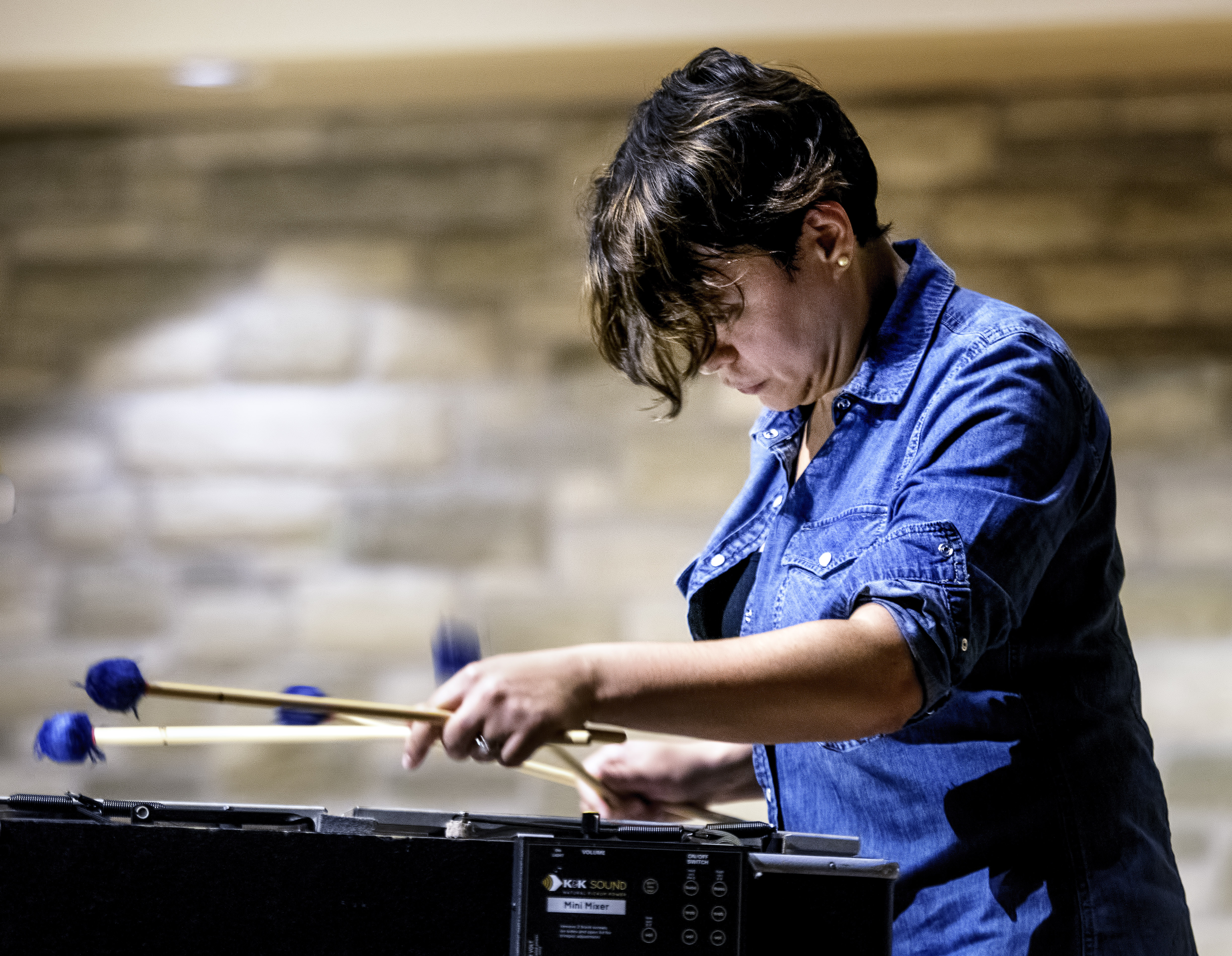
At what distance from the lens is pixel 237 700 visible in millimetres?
945

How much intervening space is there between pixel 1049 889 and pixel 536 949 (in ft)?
1.52

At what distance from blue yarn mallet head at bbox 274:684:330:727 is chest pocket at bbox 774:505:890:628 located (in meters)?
0.45

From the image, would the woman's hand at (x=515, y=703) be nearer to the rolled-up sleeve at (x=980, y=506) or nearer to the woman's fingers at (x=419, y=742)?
the woman's fingers at (x=419, y=742)

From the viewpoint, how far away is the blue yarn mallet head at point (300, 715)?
3.98 ft

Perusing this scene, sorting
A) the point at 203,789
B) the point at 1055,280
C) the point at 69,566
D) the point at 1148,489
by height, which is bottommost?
the point at 203,789

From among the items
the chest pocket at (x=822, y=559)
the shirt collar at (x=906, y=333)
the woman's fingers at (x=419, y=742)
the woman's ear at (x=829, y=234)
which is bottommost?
the woman's fingers at (x=419, y=742)

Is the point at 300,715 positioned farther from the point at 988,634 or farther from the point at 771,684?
the point at 988,634

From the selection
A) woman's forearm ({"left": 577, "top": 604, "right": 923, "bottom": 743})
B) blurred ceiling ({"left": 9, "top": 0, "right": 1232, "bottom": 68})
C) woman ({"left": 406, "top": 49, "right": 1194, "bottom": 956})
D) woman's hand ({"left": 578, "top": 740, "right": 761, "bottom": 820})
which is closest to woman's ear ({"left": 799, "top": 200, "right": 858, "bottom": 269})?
woman ({"left": 406, "top": 49, "right": 1194, "bottom": 956})

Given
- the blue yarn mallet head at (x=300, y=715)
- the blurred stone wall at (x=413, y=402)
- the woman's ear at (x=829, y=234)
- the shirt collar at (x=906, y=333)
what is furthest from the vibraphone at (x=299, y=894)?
the blurred stone wall at (x=413, y=402)

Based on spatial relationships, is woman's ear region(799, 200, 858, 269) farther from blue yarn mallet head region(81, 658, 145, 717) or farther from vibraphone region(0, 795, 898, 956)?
blue yarn mallet head region(81, 658, 145, 717)

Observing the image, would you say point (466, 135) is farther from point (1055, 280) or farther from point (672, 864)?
point (672, 864)

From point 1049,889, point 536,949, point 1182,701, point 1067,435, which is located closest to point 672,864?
point 536,949

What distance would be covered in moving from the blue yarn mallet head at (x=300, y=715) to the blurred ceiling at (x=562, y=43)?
6.11 ft

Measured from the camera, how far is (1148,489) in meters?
2.85
